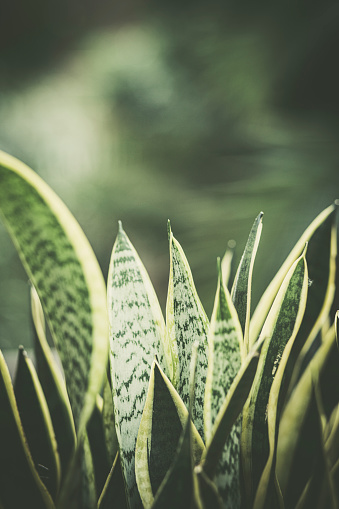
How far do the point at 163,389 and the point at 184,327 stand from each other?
0.23 ft

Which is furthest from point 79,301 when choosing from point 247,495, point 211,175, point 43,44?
point 43,44

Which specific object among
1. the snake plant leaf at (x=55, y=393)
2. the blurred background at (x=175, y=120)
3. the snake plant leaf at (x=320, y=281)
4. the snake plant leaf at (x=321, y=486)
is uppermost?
the blurred background at (x=175, y=120)

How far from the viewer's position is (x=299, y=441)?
37cm

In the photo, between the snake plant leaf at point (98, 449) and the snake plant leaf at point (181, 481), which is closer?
the snake plant leaf at point (181, 481)

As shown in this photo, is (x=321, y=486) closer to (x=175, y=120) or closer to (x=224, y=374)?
(x=224, y=374)

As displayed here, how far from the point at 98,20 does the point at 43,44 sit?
0.92 ft

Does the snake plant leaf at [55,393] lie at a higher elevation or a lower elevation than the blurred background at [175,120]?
lower

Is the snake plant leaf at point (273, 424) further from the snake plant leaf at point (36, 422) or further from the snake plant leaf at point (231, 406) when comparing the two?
the snake plant leaf at point (36, 422)

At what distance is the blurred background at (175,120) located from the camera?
1.20m

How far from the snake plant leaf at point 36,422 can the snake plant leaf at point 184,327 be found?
0.39ft

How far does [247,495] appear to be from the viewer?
333mm

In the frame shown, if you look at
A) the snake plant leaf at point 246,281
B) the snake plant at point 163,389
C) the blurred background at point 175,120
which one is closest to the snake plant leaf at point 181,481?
the snake plant at point 163,389

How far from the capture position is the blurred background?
3.95 ft

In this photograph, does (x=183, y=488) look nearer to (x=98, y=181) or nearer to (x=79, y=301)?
(x=79, y=301)
